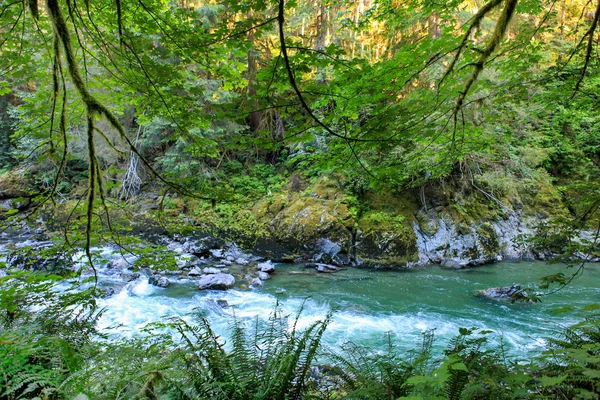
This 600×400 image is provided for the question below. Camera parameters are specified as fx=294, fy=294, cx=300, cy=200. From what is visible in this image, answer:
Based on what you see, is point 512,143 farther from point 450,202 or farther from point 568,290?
point 568,290

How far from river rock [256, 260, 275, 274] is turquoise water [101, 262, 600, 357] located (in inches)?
10.6

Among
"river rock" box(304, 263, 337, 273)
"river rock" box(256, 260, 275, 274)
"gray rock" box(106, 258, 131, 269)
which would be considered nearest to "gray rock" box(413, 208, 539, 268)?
"river rock" box(304, 263, 337, 273)

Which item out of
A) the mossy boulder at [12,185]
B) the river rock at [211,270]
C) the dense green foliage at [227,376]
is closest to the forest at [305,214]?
the dense green foliage at [227,376]

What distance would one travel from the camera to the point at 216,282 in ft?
24.2

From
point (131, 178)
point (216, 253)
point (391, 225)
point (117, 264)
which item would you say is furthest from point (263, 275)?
point (131, 178)

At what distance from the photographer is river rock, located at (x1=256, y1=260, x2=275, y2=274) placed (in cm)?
856

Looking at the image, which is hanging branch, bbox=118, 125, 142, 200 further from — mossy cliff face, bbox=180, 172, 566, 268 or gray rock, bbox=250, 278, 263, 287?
gray rock, bbox=250, 278, 263, 287

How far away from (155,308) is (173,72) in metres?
5.06

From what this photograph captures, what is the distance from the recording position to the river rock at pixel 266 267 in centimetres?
856

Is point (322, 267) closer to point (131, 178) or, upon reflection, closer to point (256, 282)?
point (256, 282)

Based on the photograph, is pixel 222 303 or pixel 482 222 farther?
pixel 482 222

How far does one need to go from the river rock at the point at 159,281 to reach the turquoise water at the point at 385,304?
0.16m

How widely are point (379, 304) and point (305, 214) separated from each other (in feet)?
15.5

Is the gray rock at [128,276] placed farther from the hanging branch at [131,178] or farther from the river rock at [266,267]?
the hanging branch at [131,178]
